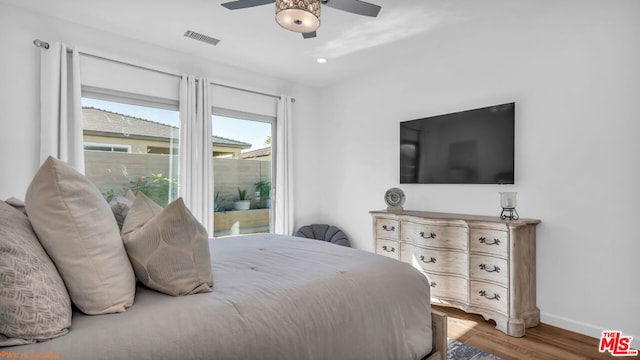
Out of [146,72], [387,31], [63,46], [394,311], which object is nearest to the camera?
[394,311]

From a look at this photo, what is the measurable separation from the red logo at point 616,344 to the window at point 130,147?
13.1 ft

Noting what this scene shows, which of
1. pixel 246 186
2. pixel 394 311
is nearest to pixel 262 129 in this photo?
pixel 246 186

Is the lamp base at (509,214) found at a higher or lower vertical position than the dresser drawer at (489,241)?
higher

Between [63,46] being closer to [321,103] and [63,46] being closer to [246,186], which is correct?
[246,186]

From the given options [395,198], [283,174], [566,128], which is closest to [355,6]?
[566,128]

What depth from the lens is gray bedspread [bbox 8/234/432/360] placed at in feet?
3.09

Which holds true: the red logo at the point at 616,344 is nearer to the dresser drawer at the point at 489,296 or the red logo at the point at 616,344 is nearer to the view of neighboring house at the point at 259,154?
the dresser drawer at the point at 489,296

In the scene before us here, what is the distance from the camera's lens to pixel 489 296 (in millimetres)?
2623

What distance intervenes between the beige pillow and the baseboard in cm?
307

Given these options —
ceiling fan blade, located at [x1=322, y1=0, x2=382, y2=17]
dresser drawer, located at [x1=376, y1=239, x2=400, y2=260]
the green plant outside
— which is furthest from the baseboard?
the green plant outside

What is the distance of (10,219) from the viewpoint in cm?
101

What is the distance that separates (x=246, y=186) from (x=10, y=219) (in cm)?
324

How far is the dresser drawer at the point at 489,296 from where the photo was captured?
2.52 meters

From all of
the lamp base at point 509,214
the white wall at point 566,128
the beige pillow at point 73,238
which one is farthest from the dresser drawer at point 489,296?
the beige pillow at point 73,238
